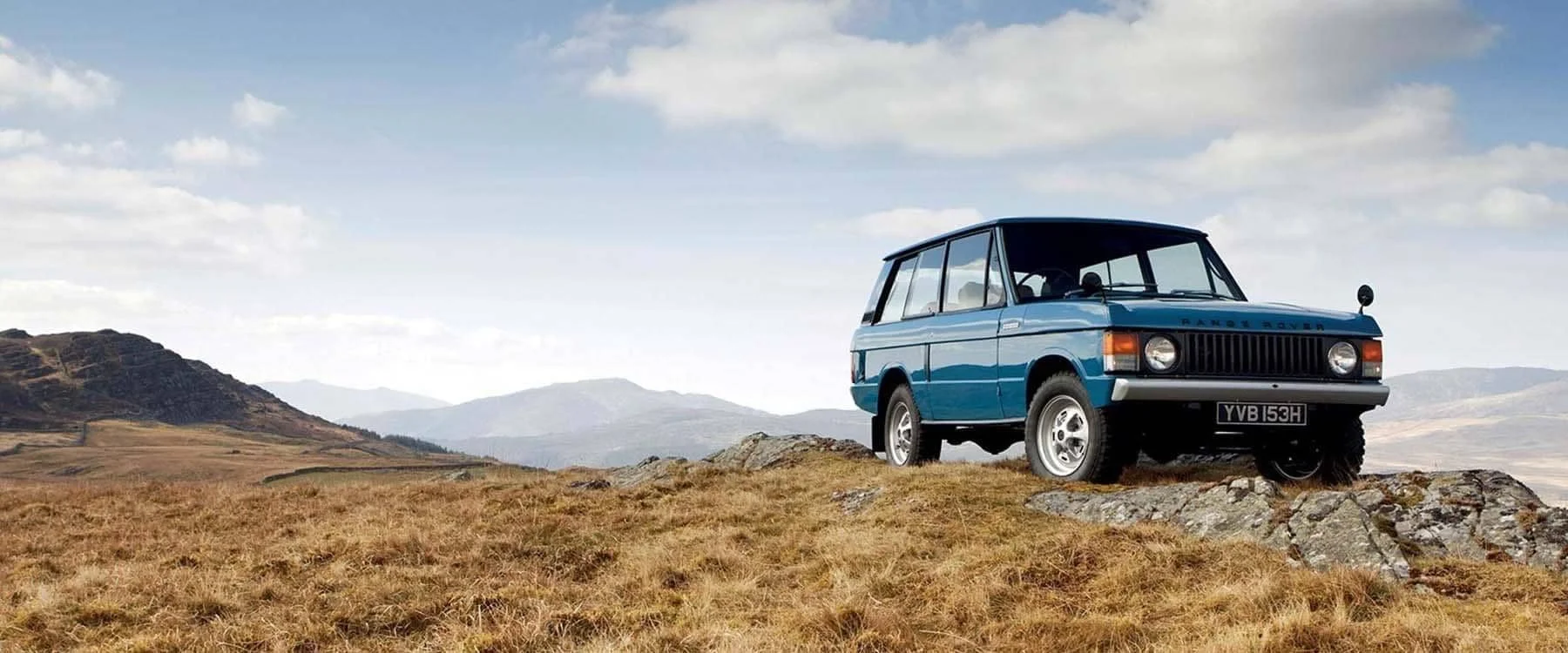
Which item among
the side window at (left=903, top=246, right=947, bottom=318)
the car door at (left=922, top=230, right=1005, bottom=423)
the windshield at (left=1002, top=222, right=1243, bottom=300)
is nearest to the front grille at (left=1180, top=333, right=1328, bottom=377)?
the windshield at (left=1002, top=222, right=1243, bottom=300)

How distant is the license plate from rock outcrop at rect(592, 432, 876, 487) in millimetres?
6350

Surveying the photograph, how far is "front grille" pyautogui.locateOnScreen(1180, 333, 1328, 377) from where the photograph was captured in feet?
26.2

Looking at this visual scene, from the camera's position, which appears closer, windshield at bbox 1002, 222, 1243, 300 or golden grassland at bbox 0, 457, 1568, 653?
golden grassland at bbox 0, 457, 1568, 653

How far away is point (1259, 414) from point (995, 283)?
250 centimetres

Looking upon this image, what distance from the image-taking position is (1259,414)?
26.4 feet

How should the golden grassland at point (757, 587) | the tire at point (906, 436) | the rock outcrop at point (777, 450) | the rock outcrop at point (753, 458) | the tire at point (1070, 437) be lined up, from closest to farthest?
the golden grassland at point (757, 587) → the tire at point (1070, 437) → the tire at point (906, 436) → the rock outcrop at point (753, 458) → the rock outcrop at point (777, 450)

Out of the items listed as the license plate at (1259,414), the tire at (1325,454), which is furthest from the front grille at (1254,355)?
the tire at (1325,454)

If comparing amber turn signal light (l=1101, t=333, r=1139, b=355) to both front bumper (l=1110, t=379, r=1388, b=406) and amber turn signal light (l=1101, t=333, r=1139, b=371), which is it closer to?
amber turn signal light (l=1101, t=333, r=1139, b=371)

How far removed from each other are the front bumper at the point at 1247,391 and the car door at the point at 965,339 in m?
1.73

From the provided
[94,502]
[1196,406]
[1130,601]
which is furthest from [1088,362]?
[94,502]

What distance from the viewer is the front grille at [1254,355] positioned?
8000 millimetres

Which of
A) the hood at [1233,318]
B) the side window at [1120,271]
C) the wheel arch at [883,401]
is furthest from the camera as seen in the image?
the wheel arch at [883,401]

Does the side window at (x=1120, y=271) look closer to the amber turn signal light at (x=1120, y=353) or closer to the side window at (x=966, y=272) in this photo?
the side window at (x=966, y=272)

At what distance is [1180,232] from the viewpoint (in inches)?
401
